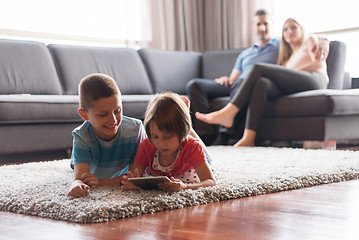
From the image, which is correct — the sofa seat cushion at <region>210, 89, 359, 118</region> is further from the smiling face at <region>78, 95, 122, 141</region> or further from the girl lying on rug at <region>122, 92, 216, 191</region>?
the smiling face at <region>78, 95, 122, 141</region>

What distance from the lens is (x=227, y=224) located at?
108cm

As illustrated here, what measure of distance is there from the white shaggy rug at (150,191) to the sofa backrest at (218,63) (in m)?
2.06

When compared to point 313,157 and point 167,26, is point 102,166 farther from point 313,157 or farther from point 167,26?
point 167,26

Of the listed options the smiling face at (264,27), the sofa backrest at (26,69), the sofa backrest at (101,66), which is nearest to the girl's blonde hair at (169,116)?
the sofa backrest at (26,69)

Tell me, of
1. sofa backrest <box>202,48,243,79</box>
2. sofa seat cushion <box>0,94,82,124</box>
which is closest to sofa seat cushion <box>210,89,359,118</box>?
sofa backrest <box>202,48,243,79</box>

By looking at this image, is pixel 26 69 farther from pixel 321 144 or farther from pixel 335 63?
pixel 335 63

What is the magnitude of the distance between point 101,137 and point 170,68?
2771mm

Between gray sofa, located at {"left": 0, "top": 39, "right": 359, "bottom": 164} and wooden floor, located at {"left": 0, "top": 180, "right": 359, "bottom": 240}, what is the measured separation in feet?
5.31

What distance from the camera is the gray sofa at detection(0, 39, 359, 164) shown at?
2855 millimetres

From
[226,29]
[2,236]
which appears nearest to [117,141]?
[2,236]

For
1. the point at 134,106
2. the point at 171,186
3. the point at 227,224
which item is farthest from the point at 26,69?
the point at 227,224

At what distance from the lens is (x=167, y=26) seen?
16.8ft

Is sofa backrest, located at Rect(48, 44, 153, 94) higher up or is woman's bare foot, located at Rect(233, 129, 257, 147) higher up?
sofa backrest, located at Rect(48, 44, 153, 94)

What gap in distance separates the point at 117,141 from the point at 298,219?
749mm
